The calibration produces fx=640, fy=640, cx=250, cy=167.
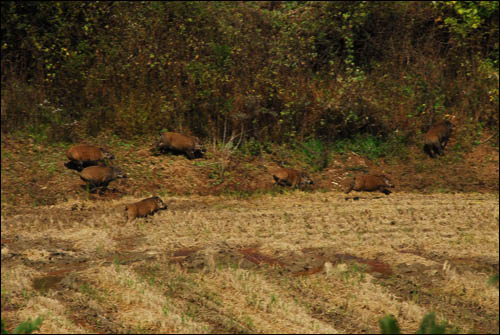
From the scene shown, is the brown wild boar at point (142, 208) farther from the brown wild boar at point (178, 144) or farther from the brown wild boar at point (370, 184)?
the brown wild boar at point (370, 184)

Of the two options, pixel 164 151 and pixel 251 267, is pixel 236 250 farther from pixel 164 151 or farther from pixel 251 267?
pixel 164 151

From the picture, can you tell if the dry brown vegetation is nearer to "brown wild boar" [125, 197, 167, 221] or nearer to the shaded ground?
the shaded ground

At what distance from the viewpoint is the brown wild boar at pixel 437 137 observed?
12.1 metres

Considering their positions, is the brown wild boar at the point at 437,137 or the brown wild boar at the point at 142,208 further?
the brown wild boar at the point at 437,137

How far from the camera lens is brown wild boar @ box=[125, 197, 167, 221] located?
8.77 meters

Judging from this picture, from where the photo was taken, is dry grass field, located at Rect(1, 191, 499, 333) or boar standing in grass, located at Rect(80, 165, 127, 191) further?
boar standing in grass, located at Rect(80, 165, 127, 191)

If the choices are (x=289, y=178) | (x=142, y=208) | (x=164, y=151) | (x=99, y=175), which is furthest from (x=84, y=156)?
(x=289, y=178)

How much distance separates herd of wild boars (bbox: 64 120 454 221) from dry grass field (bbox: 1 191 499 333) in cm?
31

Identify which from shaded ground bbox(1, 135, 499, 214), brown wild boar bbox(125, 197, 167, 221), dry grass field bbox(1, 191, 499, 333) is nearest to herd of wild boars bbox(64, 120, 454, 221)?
brown wild boar bbox(125, 197, 167, 221)

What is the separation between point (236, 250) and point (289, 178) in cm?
318

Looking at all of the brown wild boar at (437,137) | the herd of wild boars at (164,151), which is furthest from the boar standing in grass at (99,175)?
the brown wild boar at (437,137)

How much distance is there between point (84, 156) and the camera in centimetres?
1030

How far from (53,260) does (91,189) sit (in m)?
2.76

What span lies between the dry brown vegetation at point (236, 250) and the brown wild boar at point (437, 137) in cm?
78
